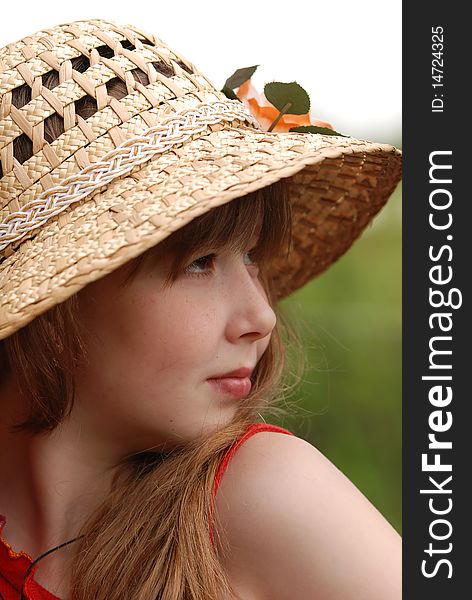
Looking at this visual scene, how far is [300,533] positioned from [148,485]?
0.96 ft

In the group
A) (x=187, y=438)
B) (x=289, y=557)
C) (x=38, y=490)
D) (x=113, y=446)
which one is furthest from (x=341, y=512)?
(x=38, y=490)

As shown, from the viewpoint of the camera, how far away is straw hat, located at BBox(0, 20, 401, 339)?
4.03ft

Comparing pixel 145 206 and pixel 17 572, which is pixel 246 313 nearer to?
pixel 145 206

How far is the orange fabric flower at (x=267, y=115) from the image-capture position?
1.62m

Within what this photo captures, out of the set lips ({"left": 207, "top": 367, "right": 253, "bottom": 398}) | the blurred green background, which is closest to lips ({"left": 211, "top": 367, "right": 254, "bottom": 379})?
lips ({"left": 207, "top": 367, "right": 253, "bottom": 398})

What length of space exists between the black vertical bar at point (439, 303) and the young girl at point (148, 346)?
0.33 feet

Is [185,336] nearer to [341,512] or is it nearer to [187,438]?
[187,438]

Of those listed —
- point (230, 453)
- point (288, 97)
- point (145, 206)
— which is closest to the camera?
point (145, 206)

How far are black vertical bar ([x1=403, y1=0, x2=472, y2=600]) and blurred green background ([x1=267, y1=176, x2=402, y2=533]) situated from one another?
64.2 inches

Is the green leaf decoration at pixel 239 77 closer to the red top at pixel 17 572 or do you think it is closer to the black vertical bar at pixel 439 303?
the black vertical bar at pixel 439 303

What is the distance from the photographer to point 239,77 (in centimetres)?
166

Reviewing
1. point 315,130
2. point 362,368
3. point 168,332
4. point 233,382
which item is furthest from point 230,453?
point 362,368

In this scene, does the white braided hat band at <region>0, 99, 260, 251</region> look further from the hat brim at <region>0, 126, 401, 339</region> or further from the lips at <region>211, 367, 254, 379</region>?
→ the lips at <region>211, 367, 254, 379</region>

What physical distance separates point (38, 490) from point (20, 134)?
63 centimetres
